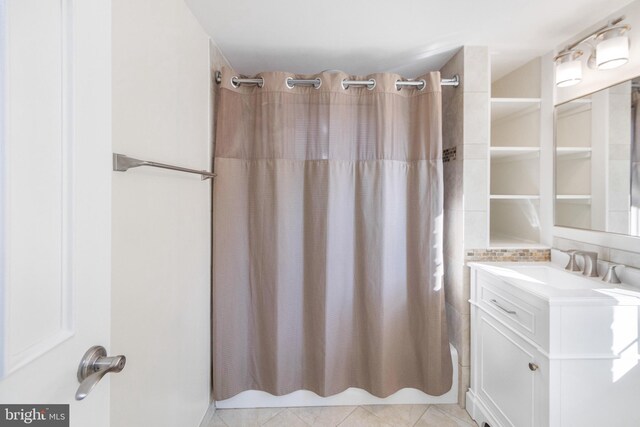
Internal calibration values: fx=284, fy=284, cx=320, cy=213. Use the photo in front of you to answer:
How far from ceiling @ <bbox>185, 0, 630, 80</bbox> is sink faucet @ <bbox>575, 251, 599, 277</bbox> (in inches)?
49.2

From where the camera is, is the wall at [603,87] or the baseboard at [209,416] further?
the baseboard at [209,416]

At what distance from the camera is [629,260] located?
1.37 m

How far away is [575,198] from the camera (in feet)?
5.41

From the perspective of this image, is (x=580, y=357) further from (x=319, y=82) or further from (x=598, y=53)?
(x=319, y=82)

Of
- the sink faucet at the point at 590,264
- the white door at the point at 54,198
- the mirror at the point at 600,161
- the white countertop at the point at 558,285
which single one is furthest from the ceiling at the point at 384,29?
the white countertop at the point at 558,285

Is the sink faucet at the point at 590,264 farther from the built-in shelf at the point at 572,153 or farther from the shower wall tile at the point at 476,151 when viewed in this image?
the shower wall tile at the point at 476,151

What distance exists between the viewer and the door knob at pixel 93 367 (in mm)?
568

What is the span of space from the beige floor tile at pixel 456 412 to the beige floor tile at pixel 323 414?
1.85 feet

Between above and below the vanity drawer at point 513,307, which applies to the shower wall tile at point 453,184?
above

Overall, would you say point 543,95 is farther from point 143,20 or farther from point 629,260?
point 143,20

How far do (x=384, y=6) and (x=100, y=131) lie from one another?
1403mm

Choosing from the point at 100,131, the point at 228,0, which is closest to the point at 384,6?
the point at 228,0

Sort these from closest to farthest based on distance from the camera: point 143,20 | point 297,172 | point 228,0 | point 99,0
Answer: point 99,0 → point 143,20 → point 228,0 → point 297,172

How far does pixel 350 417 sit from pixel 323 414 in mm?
166
